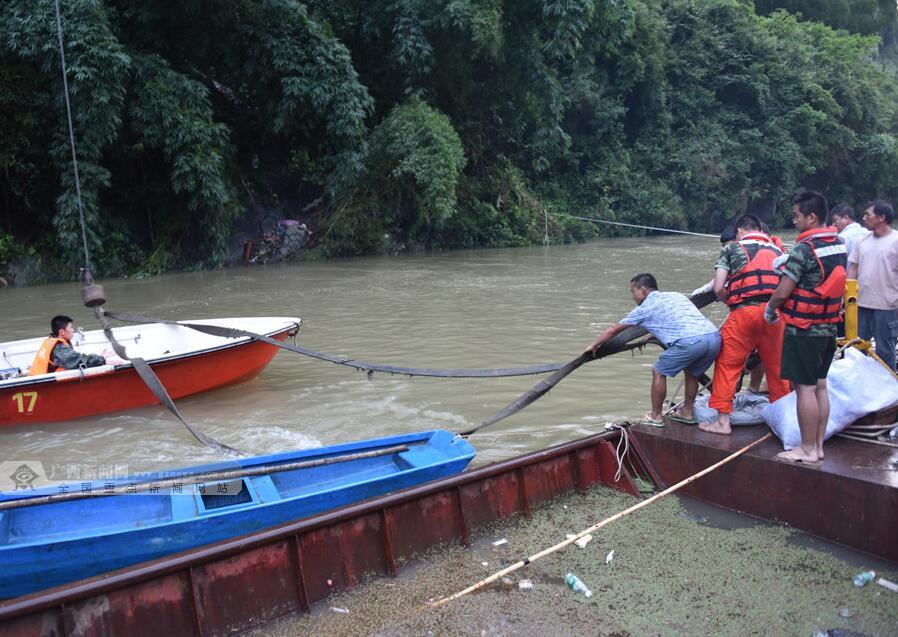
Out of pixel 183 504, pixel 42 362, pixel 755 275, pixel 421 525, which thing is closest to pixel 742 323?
pixel 755 275

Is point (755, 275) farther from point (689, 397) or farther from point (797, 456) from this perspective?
point (797, 456)

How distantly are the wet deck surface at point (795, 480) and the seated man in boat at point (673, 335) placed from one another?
29cm

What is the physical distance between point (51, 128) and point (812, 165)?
3419cm

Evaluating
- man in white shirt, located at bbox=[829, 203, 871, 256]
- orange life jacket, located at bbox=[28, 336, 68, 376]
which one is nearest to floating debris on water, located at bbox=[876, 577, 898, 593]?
man in white shirt, located at bbox=[829, 203, 871, 256]

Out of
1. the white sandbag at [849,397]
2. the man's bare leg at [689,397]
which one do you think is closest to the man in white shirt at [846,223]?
the white sandbag at [849,397]

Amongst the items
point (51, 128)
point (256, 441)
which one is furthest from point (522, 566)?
point (51, 128)

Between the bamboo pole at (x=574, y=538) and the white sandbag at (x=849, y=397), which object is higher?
the white sandbag at (x=849, y=397)

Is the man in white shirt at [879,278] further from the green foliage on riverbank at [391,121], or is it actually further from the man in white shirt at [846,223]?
the green foliage on riverbank at [391,121]

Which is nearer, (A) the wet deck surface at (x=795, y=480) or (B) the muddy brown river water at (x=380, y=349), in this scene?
(A) the wet deck surface at (x=795, y=480)

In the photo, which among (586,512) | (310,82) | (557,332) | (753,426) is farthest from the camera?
(310,82)

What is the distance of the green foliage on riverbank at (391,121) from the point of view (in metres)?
17.0

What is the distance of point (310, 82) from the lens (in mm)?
19078

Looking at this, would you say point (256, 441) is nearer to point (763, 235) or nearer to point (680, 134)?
point (763, 235)

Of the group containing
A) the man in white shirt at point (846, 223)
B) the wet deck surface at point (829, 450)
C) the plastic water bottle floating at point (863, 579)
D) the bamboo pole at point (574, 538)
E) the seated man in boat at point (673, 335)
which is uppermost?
the man in white shirt at point (846, 223)
